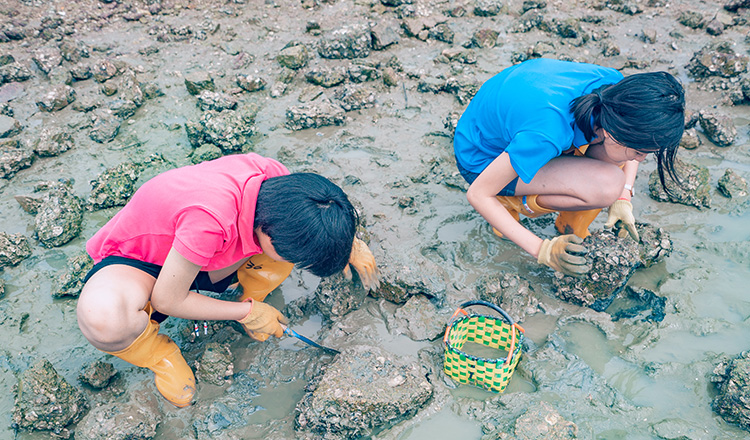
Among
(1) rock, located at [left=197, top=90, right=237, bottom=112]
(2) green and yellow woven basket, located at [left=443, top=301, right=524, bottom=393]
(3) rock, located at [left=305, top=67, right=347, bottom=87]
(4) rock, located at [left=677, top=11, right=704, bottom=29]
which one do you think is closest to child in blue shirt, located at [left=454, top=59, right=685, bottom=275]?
(2) green and yellow woven basket, located at [left=443, top=301, right=524, bottom=393]

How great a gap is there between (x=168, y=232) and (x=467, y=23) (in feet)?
14.6

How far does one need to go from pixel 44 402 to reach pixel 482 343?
201 centimetres

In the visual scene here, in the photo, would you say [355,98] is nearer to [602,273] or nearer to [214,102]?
[214,102]

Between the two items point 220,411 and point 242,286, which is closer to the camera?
point 220,411

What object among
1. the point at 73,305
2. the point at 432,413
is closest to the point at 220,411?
the point at 432,413

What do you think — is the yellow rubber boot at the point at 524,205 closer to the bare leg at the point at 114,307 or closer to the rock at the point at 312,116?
the rock at the point at 312,116

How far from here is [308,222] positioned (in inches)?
71.9

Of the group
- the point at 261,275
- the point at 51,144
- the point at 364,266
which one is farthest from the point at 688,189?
Answer: the point at 51,144

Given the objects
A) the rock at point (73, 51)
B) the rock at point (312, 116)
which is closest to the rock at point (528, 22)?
the rock at point (312, 116)

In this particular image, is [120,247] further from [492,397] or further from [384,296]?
[492,397]

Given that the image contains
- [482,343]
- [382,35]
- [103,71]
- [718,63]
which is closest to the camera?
[482,343]

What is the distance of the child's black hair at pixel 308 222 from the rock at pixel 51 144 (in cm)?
275

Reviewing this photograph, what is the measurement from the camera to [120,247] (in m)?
2.16

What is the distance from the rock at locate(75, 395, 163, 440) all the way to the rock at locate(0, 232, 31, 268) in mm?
1362
